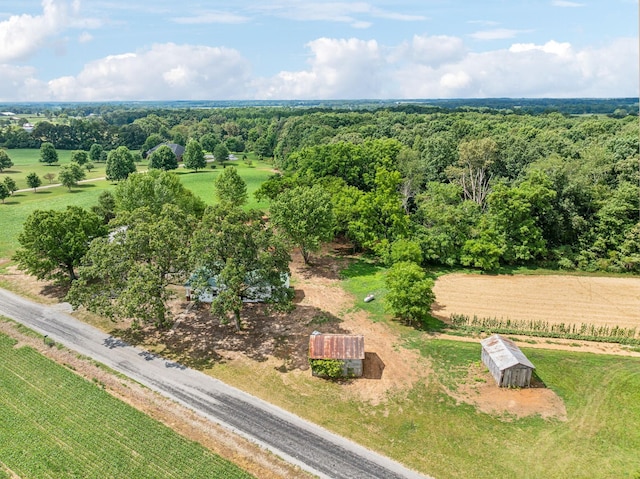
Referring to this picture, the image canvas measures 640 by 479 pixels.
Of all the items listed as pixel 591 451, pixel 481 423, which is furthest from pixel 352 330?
pixel 591 451

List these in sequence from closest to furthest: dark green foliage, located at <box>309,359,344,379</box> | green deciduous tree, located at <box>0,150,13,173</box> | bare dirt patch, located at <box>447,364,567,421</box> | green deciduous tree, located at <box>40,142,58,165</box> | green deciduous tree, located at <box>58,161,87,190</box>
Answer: bare dirt patch, located at <box>447,364,567,421</box>
dark green foliage, located at <box>309,359,344,379</box>
green deciduous tree, located at <box>58,161,87,190</box>
green deciduous tree, located at <box>0,150,13,173</box>
green deciduous tree, located at <box>40,142,58,165</box>

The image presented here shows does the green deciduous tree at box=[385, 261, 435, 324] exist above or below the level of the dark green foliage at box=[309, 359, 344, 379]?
above

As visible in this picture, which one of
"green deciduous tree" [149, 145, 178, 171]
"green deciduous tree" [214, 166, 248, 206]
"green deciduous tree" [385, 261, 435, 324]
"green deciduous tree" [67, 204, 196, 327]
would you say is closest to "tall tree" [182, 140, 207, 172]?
"green deciduous tree" [149, 145, 178, 171]

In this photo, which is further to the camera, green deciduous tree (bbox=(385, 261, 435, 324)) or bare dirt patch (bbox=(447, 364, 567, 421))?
green deciduous tree (bbox=(385, 261, 435, 324))

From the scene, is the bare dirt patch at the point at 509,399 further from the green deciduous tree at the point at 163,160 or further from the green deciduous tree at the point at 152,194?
the green deciduous tree at the point at 163,160

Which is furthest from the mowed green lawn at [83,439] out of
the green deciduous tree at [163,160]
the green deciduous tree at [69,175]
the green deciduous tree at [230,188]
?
the green deciduous tree at [163,160]

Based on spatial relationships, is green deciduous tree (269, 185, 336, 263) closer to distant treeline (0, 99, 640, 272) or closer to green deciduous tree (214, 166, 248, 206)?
distant treeline (0, 99, 640, 272)
